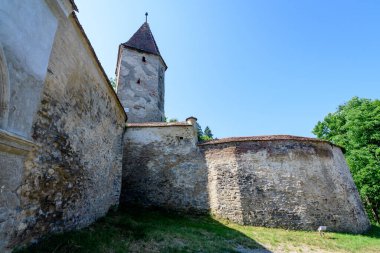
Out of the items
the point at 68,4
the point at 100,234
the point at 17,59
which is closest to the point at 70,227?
the point at 100,234

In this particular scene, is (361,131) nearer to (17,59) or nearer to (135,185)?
(135,185)

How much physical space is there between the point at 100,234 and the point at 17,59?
173 inches

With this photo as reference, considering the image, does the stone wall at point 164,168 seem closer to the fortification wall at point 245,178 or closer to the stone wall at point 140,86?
the fortification wall at point 245,178

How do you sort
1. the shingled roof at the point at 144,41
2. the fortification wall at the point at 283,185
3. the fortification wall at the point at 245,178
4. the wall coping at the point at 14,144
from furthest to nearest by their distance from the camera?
the shingled roof at the point at 144,41 → the fortification wall at the point at 245,178 → the fortification wall at the point at 283,185 → the wall coping at the point at 14,144

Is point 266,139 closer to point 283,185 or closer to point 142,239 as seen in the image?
point 283,185

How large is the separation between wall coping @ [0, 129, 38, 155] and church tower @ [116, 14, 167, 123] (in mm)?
12278

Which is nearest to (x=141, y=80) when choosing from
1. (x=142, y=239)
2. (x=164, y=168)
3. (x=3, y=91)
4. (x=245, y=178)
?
(x=164, y=168)

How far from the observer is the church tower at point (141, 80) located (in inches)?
637

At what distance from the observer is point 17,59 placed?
11.2 feet

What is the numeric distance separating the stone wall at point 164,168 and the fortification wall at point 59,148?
368 cm

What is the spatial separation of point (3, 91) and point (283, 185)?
35.2 feet

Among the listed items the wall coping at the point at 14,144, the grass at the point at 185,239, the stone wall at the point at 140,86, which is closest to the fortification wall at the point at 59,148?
Answer: the wall coping at the point at 14,144

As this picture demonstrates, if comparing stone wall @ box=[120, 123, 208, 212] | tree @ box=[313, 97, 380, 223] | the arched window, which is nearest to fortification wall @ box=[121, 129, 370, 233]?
stone wall @ box=[120, 123, 208, 212]

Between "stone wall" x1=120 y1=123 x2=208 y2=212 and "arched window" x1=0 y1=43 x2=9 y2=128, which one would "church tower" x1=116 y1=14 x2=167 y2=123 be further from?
"arched window" x1=0 y1=43 x2=9 y2=128
